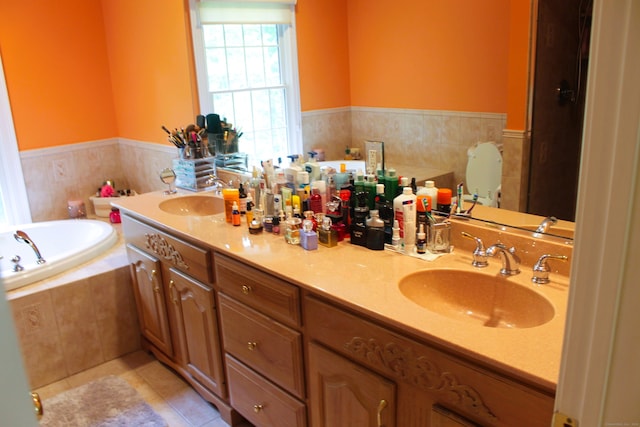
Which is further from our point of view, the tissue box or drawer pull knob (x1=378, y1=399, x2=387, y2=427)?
the tissue box

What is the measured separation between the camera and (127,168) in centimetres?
404

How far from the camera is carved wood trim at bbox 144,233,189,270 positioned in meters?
2.37

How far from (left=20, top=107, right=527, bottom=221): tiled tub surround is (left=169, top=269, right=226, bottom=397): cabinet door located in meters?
0.81

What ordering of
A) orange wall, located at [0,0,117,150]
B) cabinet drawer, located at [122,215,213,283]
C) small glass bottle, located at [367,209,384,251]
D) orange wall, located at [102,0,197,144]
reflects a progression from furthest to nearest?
orange wall, located at [0,0,117,150] → orange wall, located at [102,0,197,144] → cabinet drawer, located at [122,215,213,283] → small glass bottle, located at [367,209,384,251]

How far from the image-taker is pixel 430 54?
1.86 metres

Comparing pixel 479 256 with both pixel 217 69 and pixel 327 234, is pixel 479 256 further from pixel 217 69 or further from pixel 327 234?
pixel 217 69

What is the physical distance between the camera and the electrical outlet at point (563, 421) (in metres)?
0.78

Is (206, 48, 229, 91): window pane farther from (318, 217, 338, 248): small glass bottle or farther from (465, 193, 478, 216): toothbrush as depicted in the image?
(465, 193, 478, 216): toothbrush

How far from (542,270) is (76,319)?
2377 millimetres

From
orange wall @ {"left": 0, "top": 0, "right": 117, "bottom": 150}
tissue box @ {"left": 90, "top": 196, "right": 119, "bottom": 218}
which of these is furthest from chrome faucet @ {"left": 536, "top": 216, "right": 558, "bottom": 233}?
orange wall @ {"left": 0, "top": 0, "right": 117, "bottom": 150}

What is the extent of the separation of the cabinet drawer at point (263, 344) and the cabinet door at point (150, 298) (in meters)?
0.58

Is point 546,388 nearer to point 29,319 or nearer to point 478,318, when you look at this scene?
point 478,318

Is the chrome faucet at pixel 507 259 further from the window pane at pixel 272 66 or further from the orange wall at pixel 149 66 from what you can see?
the orange wall at pixel 149 66

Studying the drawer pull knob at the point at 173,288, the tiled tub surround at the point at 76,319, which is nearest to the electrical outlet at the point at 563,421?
the drawer pull knob at the point at 173,288
